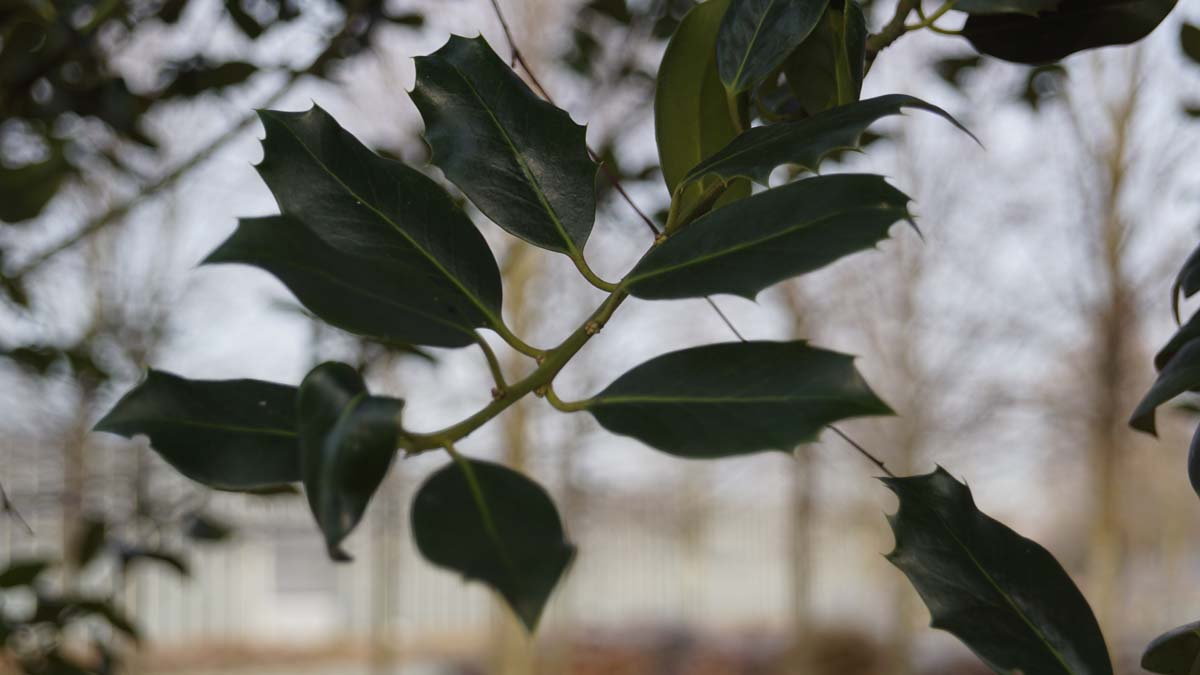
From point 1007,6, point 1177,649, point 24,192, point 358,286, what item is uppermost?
point 24,192

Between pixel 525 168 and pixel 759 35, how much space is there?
0.29ft

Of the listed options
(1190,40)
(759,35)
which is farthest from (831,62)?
(1190,40)

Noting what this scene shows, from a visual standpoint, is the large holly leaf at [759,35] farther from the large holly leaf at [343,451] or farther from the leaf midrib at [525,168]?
the large holly leaf at [343,451]

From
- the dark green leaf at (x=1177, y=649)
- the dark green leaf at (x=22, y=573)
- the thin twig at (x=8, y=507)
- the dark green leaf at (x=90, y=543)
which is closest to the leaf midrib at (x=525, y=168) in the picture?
the dark green leaf at (x=1177, y=649)

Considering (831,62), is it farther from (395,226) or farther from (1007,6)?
(395,226)

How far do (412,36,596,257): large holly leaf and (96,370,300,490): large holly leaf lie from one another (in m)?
0.09

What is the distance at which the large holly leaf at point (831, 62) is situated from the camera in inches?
13.1

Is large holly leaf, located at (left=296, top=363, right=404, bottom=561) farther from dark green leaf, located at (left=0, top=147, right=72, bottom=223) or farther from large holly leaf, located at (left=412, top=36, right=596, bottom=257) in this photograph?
dark green leaf, located at (left=0, top=147, right=72, bottom=223)

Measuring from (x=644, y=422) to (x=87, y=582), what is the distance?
19.7 ft

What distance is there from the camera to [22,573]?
3.67 feet

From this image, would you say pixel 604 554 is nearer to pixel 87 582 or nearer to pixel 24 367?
pixel 87 582

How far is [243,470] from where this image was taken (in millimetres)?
287

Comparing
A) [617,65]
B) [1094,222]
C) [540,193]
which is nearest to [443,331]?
[540,193]

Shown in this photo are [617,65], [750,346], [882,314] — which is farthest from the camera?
[882,314]
